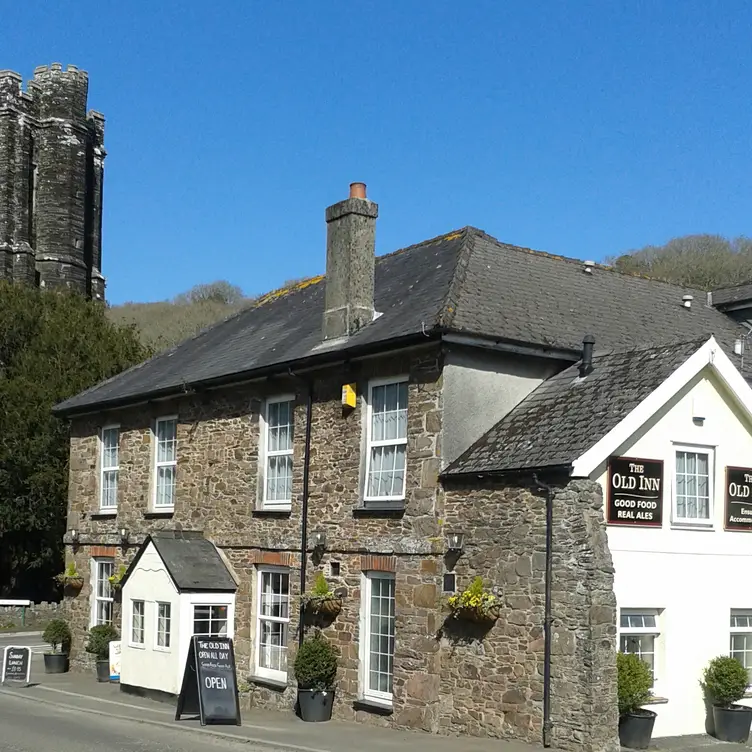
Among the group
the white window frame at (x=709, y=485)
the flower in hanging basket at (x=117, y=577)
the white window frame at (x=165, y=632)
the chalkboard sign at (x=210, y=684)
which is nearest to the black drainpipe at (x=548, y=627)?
the white window frame at (x=709, y=485)

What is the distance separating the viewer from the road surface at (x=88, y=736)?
49.7 feet

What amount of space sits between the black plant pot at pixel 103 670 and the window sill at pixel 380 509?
857cm

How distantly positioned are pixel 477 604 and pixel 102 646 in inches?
446

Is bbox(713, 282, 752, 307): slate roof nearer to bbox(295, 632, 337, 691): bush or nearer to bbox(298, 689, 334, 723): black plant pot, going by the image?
bbox(295, 632, 337, 691): bush

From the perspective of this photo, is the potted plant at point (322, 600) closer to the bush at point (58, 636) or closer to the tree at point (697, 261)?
the bush at point (58, 636)

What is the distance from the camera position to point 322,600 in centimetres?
1845

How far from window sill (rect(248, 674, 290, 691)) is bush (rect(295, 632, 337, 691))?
1189 millimetres

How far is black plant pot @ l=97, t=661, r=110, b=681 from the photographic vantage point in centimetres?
2398

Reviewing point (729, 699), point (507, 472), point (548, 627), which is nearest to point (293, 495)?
point (507, 472)

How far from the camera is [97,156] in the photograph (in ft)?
222

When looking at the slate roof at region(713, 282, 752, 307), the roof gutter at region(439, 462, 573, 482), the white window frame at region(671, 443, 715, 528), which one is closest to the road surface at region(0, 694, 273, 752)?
the roof gutter at region(439, 462, 573, 482)

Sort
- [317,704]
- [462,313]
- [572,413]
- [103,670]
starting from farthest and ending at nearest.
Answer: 1. [103,670]
2. [317,704]
3. [462,313]
4. [572,413]

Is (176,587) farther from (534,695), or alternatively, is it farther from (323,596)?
(534,695)

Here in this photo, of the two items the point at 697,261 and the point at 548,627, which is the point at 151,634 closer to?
the point at 548,627
